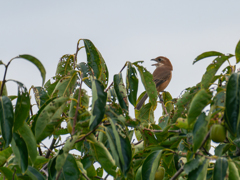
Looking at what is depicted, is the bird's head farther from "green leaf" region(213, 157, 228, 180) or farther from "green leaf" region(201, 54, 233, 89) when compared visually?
"green leaf" region(213, 157, 228, 180)

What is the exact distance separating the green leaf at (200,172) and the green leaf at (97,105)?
862 mm

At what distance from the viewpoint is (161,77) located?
10758mm

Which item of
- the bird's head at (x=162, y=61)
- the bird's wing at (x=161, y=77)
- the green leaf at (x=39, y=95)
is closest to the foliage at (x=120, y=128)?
the green leaf at (x=39, y=95)

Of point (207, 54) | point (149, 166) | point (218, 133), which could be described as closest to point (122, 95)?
point (149, 166)

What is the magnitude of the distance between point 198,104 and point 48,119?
122 centimetres

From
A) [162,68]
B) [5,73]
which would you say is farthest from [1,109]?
[162,68]

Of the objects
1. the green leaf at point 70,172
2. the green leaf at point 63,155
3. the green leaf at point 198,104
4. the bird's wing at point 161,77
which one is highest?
the green leaf at point 198,104

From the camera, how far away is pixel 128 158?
2377 mm

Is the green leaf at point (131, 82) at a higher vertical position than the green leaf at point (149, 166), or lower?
higher

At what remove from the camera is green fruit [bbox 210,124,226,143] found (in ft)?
7.77

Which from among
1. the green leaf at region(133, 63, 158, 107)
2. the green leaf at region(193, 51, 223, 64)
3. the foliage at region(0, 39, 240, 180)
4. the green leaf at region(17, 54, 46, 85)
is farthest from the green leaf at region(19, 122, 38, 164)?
the green leaf at region(193, 51, 223, 64)

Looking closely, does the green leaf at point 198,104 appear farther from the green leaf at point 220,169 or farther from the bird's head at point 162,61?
the bird's head at point 162,61

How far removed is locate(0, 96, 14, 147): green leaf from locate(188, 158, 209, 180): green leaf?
142 centimetres

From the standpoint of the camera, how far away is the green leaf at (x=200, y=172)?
98.2 inches
